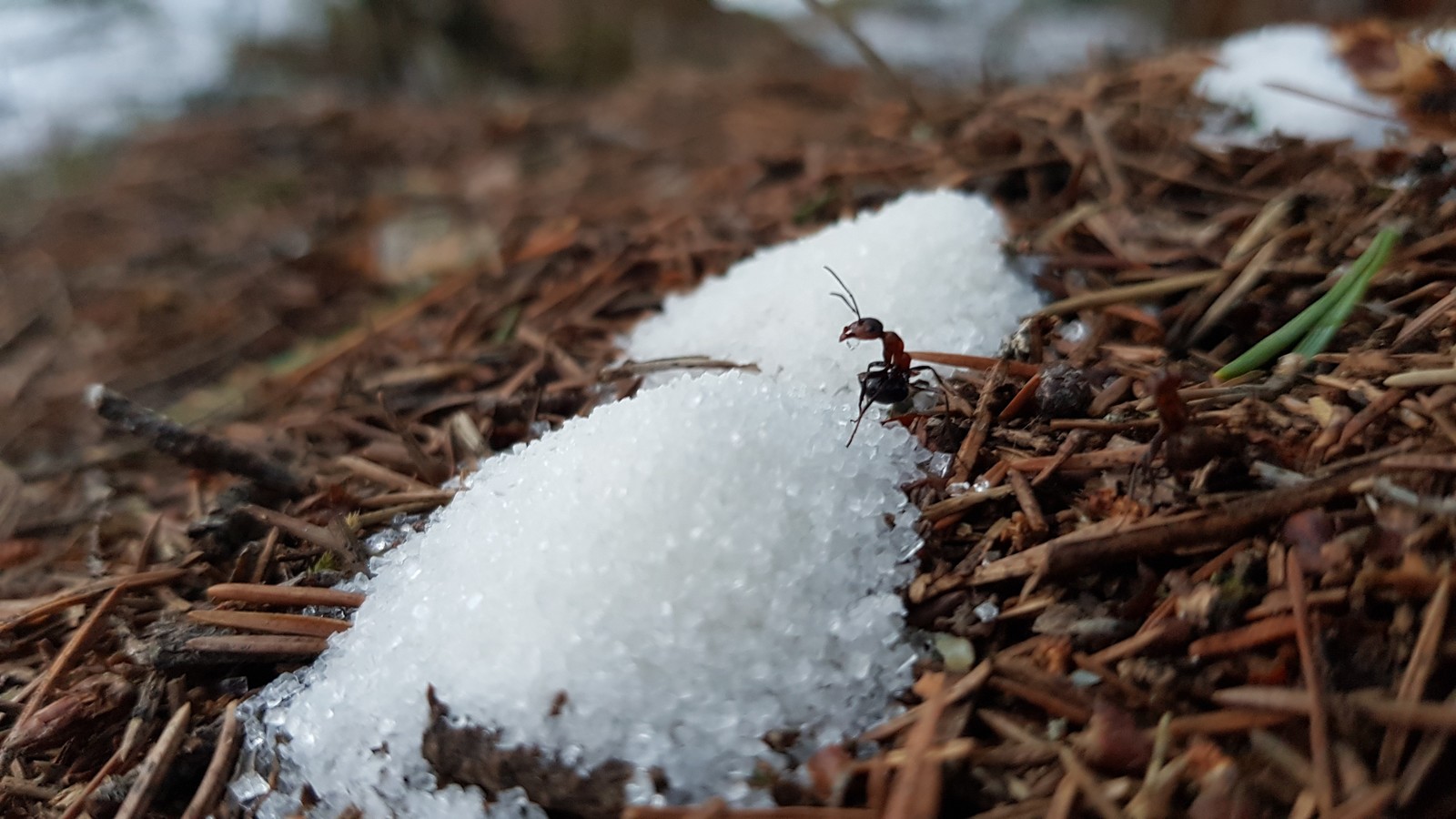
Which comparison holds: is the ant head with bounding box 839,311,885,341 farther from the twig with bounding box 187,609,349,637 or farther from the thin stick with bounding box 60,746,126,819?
the thin stick with bounding box 60,746,126,819

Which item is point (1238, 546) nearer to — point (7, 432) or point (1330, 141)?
point (1330, 141)

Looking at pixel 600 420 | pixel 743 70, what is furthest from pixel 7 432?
pixel 743 70

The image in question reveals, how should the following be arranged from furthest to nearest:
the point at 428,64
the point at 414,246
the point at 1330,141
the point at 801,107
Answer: the point at 428,64
the point at 801,107
the point at 414,246
the point at 1330,141

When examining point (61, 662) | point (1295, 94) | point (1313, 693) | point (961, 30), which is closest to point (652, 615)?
point (1313, 693)

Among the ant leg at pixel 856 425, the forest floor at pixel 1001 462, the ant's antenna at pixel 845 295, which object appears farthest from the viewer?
the ant's antenna at pixel 845 295

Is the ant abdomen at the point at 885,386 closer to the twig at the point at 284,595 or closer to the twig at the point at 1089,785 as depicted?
the twig at the point at 1089,785

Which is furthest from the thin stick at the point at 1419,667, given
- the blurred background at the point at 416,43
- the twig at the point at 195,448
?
the blurred background at the point at 416,43

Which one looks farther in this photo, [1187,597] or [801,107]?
[801,107]

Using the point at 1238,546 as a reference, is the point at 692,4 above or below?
above
